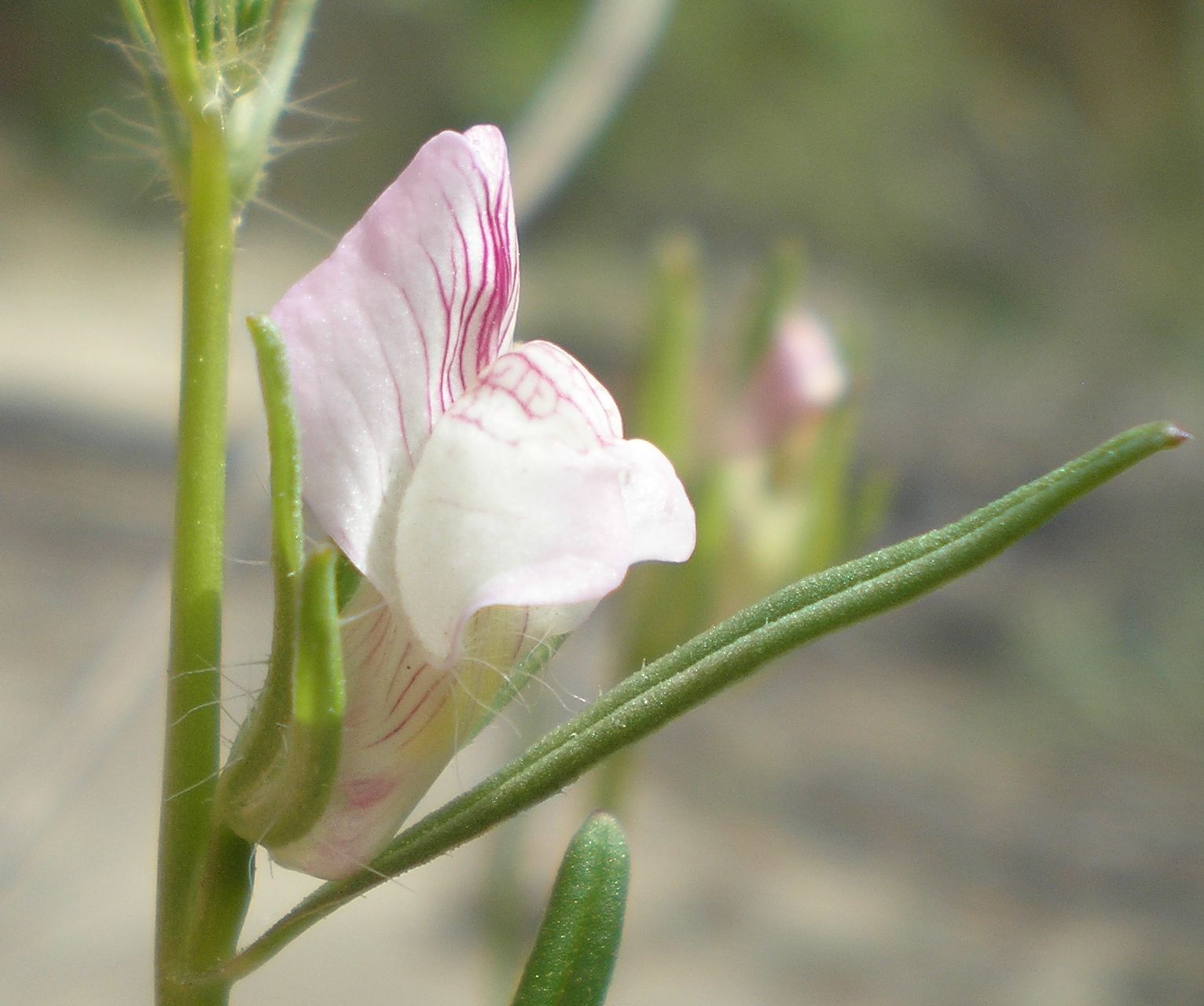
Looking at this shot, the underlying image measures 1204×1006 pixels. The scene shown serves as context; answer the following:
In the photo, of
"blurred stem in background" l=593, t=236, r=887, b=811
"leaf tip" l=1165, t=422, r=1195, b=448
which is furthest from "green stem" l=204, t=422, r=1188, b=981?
"blurred stem in background" l=593, t=236, r=887, b=811

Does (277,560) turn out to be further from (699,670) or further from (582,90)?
(582,90)

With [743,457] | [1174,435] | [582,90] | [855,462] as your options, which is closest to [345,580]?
[1174,435]

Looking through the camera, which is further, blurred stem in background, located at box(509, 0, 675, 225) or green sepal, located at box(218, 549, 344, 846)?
blurred stem in background, located at box(509, 0, 675, 225)

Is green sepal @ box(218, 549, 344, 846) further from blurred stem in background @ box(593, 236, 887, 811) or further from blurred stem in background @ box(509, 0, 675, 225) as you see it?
blurred stem in background @ box(509, 0, 675, 225)

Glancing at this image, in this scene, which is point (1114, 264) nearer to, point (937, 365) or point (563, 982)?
point (937, 365)

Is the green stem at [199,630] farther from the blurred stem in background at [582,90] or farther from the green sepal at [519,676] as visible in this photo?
the blurred stem in background at [582,90]

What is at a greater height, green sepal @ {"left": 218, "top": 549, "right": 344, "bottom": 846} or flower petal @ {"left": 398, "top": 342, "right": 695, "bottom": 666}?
flower petal @ {"left": 398, "top": 342, "right": 695, "bottom": 666}

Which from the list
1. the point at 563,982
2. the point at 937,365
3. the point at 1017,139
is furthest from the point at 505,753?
the point at 1017,139

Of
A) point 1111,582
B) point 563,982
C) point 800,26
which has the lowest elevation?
point 1111,582
